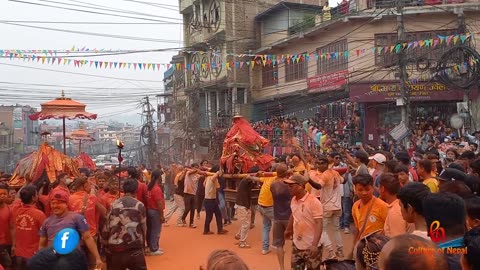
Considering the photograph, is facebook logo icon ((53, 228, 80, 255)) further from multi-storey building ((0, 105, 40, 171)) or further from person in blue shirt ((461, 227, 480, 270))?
multi-storey building ((0, 105, 40, 171))

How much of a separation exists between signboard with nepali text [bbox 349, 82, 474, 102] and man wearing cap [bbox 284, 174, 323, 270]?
14.8 m

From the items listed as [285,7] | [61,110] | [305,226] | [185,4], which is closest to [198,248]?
[305,226]

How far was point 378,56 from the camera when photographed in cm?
2117

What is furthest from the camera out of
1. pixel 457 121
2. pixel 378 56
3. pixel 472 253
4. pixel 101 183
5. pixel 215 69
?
pixel 215 69

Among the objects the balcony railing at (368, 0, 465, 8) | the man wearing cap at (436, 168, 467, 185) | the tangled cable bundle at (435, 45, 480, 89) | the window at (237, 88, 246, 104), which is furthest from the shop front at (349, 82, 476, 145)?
the man wearing cap at (436, 168, 467, 185)

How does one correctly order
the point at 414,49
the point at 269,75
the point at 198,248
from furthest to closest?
the point at 269,75
the point at 414,49
the point at 198,248

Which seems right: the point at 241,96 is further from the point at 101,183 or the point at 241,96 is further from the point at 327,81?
the point at 101,183

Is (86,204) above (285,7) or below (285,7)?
below

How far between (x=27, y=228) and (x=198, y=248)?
187 inches

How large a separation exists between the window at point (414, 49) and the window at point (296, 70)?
512 cm

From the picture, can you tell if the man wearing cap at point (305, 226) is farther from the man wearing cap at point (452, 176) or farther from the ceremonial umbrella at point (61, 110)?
the ceremonial umbrella at point (61, 110)

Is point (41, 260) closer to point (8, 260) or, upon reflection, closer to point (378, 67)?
point (8, 260)

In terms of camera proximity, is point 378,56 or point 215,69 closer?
point 378,56

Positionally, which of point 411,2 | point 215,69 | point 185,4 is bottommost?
point 215,69
